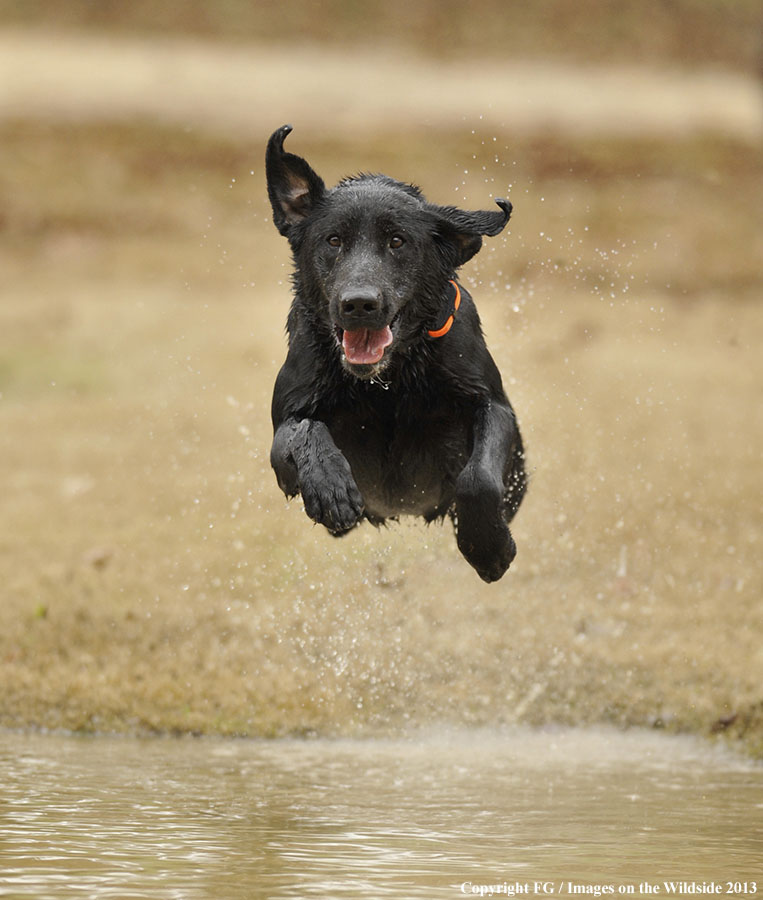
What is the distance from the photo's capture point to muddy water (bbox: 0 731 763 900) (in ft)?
13.0

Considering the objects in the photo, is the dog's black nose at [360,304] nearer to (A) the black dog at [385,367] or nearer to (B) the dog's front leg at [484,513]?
(A) the black dog at [385,367]

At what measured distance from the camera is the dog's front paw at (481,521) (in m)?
4.72

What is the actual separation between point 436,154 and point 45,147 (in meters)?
6.81

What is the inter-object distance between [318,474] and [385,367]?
0.49 meters

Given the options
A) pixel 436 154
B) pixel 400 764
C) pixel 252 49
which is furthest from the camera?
pixel 252 49

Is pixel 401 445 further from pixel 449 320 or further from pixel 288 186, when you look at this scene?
pixel 288 186

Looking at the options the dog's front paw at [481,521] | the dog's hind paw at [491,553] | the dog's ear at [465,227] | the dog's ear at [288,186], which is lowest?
the dog's hind paw at [491,553]

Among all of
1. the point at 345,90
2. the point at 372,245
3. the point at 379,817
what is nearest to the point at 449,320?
the point at 372,245

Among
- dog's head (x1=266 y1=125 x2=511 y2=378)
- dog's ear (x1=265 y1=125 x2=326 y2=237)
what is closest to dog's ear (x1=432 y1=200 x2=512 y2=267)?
dog's head (x1=266 y1=125 x2=511 y2=378)

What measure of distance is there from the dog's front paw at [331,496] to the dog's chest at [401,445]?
0.56 m

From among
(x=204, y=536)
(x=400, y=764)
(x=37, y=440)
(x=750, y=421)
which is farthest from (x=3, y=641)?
(x=750, y=421)

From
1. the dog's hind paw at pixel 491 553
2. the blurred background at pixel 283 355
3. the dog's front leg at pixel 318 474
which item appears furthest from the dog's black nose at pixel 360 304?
the blurred background at pixel 283 355

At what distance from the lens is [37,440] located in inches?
477

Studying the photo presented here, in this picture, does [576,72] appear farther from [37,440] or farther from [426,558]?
[426,558]
